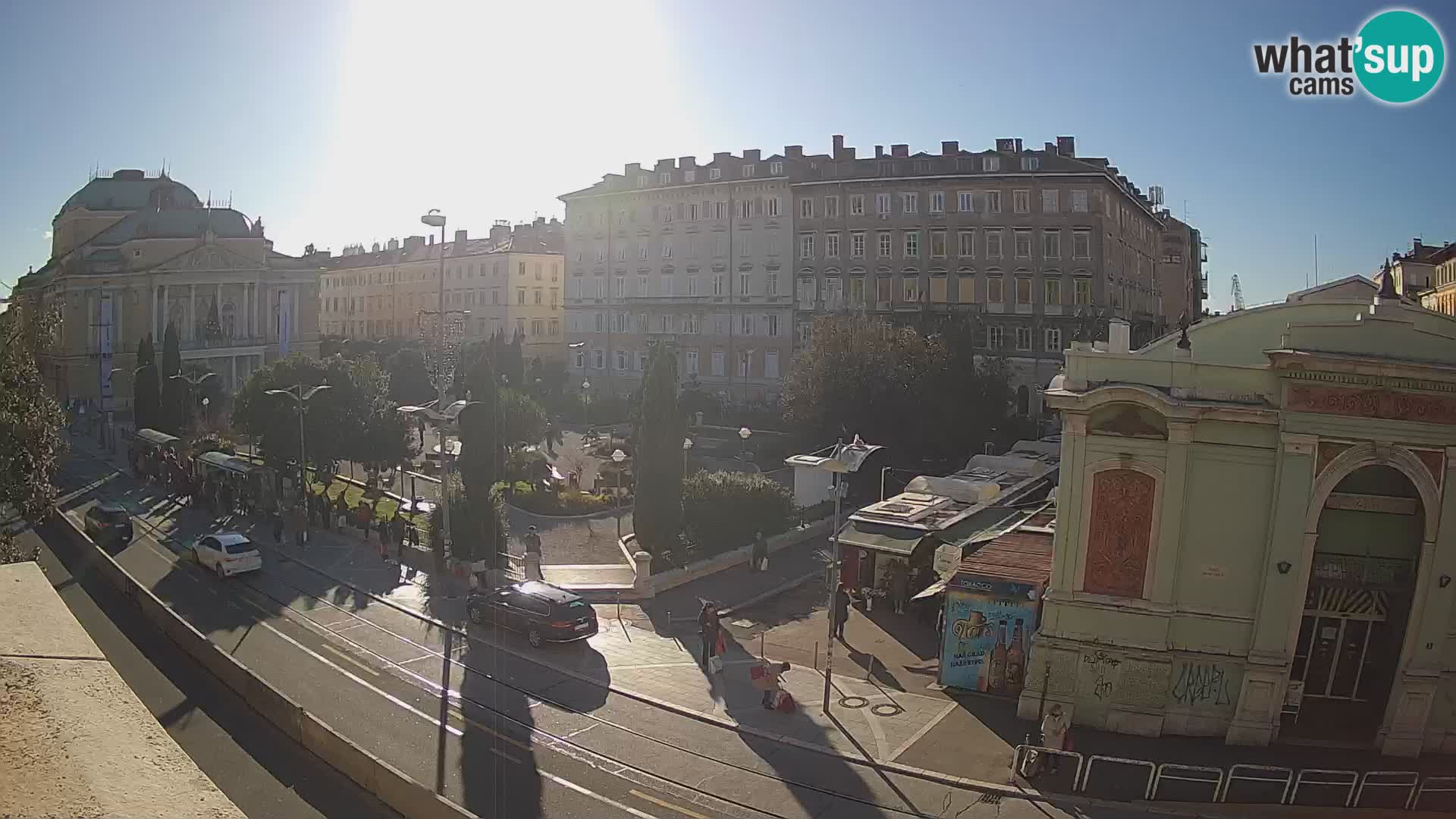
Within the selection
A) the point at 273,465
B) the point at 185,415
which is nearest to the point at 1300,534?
the point at 273,465

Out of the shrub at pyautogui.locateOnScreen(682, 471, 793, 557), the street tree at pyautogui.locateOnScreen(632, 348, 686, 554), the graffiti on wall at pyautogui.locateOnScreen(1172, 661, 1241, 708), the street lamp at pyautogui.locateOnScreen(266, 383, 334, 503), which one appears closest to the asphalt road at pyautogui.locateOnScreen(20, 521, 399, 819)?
the street tree at pyautogui.locateOnScreen(632, 348, 686, 554)

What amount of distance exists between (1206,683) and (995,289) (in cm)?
A: 4158

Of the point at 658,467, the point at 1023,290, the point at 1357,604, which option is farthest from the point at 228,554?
the point at 1023,290

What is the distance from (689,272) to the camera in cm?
6638

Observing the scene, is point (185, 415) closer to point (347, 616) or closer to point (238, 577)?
point (238, 577)

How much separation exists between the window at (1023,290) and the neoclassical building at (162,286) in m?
53.4

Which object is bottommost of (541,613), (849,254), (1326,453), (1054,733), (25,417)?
(541,613)

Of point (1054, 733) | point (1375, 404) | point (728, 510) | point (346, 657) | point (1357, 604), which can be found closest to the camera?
point (1054, 733)

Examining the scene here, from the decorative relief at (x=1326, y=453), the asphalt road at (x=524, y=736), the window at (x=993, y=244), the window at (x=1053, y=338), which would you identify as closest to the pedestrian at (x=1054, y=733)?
the asphalt road at (x=524, y=736)

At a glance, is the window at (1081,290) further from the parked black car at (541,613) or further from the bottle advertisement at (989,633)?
the parked black car at (541,613)

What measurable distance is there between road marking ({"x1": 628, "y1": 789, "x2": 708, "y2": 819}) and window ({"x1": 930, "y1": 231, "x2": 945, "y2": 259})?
47.5 meters

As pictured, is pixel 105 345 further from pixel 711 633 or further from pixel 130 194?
pixel 711 633

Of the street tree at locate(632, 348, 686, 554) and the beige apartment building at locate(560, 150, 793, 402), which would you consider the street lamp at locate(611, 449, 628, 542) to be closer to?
the street tree at locate(632, 348, 686, 554)

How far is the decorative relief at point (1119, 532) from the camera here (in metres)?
17.3
